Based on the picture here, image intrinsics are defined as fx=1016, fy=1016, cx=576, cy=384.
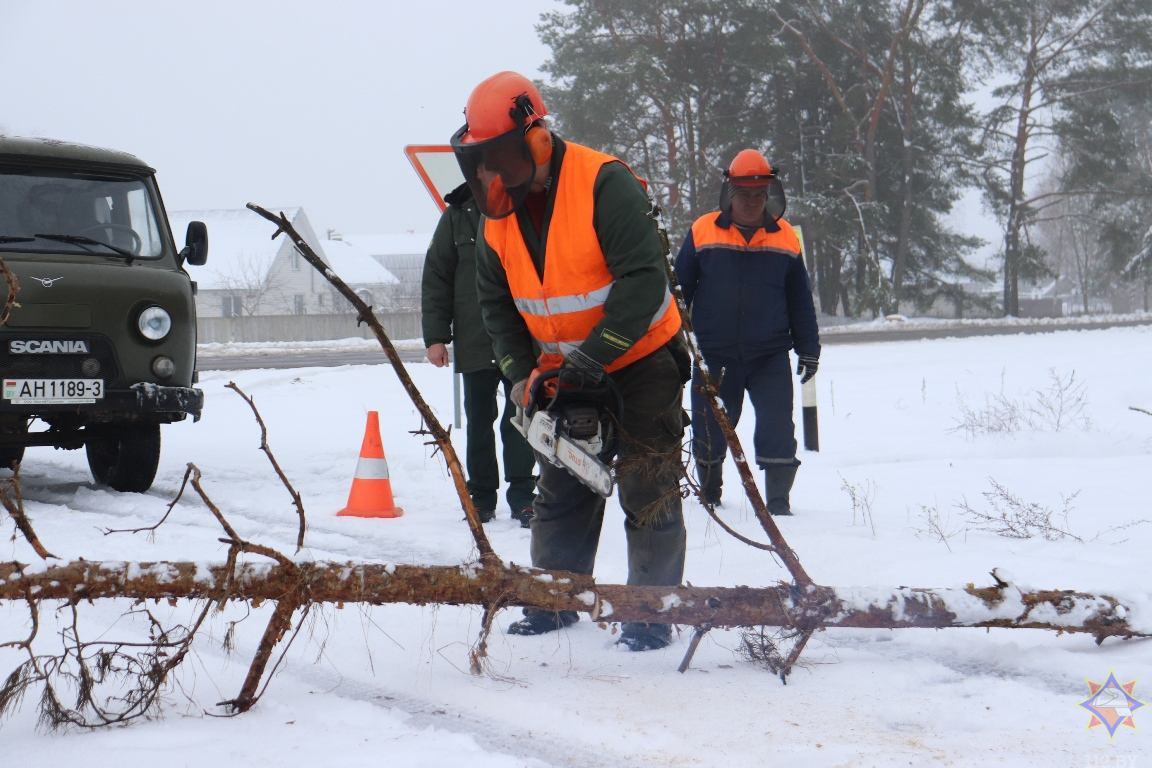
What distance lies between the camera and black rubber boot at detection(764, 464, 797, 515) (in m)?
5.32

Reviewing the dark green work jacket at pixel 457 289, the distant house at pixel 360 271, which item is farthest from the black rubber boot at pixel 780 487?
the distant house at pixel 360 271

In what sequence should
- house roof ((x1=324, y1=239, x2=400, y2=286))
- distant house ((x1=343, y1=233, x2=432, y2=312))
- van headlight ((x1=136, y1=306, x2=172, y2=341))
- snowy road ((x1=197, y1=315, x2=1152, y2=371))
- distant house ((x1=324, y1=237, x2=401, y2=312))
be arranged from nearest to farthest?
van headlight ((x1=136, y1=306, x2=172, y2=341)), snowy road ((x1=197, y1=315, x2=1152, y2=371)), distant house ((x1=324, y1=237, x2=401, y2=312)), house roof ((x1=324, y1=239, x2=400, y2=286)), distant house ((x1=343, y1=233, x2=432, y2=312))

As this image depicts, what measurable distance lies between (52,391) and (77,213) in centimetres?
137

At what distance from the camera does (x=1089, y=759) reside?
2.37m

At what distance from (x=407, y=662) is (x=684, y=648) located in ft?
2.95

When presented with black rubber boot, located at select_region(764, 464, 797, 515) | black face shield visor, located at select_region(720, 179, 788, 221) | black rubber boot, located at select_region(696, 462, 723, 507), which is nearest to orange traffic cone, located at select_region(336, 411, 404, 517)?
black rubber boot, located at select_region(696, 462, 723, 507)

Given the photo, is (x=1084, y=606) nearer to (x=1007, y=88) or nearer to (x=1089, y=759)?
(x=1089, y=759)

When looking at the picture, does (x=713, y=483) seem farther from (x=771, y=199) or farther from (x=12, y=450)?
(x=12, y=450)

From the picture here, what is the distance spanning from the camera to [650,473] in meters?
3.34

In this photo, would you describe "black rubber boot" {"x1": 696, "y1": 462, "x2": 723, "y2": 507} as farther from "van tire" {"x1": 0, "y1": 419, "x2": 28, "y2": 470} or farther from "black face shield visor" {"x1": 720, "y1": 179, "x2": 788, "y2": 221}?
"van tire" {"x1": 0, "y1": 419, "x2": 28, "y2": 470}

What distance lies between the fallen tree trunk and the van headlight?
360 centimetres

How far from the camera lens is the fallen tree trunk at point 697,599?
2803 millimetres

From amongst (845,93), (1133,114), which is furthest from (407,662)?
(1133,114)

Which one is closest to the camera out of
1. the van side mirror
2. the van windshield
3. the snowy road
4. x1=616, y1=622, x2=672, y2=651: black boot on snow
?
x1=616, y1=622, x2=672, y2=651: black boot on snow
